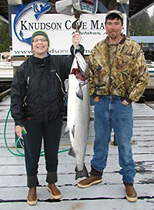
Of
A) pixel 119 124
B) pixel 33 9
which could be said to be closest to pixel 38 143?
pixel 119 124

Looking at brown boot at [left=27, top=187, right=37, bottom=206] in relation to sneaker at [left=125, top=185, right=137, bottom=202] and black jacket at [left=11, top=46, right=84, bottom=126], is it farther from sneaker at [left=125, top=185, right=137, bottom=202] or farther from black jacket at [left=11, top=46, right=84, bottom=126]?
sneaker at [left=125, top=185, right=137, bottom=202]

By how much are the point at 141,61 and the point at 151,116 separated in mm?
3560

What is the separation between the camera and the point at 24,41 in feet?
11.7

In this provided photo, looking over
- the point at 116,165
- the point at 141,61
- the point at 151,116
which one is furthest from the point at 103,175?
the point at 151,116

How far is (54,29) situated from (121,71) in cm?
151

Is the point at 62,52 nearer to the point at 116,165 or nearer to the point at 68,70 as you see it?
the point at 68,70

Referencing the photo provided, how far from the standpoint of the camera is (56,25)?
3.61 m

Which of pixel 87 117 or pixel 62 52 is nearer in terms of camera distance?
pixel 87 117

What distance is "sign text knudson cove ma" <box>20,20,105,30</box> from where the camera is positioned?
3.53 metres

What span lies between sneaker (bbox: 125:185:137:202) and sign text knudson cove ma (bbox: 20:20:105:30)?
2115 millimetres

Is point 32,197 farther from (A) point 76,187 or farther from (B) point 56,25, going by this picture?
(B) point 56,25

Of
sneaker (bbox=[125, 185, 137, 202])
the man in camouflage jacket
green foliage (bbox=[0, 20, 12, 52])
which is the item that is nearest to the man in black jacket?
the man in camouflage jacket

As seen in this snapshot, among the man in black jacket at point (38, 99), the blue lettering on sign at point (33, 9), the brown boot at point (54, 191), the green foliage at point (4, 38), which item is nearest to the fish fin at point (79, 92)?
the man in black jacket at point (38, 99)

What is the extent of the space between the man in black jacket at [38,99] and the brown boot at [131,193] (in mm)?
655
